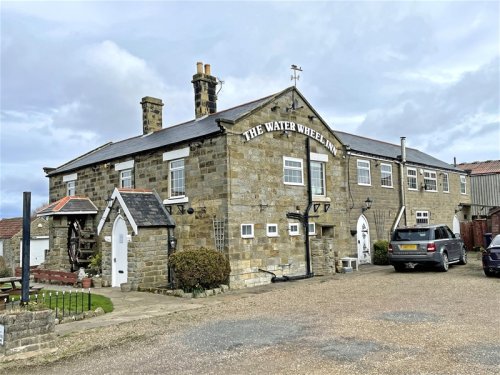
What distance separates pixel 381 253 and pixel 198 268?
11.4 m

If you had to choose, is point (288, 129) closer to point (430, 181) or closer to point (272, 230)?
point (272, 230)

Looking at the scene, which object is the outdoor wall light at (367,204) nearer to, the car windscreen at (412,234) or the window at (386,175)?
the window at (386,175)

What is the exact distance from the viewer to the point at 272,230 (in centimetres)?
1702

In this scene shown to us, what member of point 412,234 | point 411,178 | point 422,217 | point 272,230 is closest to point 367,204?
point 411,178

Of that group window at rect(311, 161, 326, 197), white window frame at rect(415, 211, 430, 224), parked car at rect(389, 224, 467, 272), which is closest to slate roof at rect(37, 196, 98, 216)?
window at rect(311, 161, 326, 197)

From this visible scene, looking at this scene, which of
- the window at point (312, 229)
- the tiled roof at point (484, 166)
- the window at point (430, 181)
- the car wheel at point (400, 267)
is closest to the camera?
the car wheel at point (400, 267)

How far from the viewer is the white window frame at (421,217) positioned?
26.3m

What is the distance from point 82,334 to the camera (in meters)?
9.16

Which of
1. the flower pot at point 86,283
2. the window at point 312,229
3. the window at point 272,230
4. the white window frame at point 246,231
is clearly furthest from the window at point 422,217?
the flower pot at point 86,283

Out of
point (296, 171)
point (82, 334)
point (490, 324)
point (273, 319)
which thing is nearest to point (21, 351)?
point (82, 334)

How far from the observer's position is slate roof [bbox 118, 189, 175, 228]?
16258 millimetres

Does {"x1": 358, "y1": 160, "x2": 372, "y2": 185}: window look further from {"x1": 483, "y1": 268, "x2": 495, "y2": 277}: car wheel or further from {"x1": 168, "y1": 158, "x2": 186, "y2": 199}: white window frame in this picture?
{"x1": 168, "y1": 158, "x2": 186, "y2": 199}: white window frame

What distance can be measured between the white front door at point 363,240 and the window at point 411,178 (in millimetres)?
5195

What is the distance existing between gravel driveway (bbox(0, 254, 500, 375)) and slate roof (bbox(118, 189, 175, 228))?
480cm
